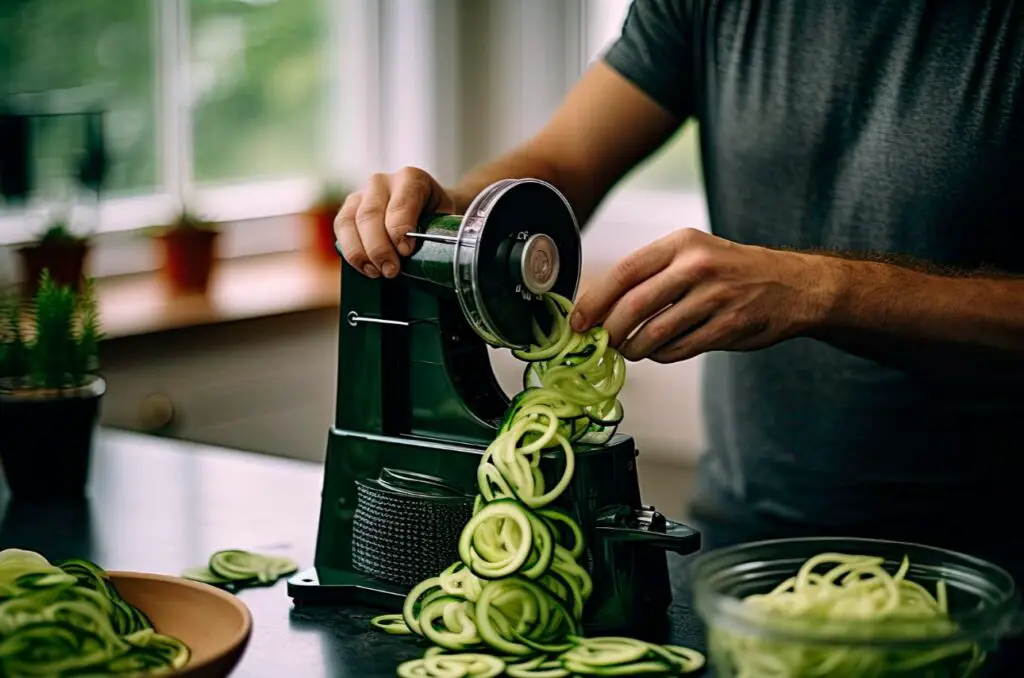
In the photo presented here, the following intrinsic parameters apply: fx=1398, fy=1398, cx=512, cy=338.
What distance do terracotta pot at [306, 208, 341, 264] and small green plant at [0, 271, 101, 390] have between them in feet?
5.22

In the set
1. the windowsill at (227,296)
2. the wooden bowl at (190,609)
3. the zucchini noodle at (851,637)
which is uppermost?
the zucchini noodle at (851,637)

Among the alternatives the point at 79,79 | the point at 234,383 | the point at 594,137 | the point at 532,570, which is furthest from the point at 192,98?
the point at 532,570

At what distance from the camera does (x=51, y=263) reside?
9.36 ft

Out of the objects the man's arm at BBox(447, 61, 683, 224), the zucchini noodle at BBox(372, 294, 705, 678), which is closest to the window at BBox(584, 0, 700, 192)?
the man's arm at BBox(447, 61, 683, 224)

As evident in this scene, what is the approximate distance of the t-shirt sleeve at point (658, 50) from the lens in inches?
85.0

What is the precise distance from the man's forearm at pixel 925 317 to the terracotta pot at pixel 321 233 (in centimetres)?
210

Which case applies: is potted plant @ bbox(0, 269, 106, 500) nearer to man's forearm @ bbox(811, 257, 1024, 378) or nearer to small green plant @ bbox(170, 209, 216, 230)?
man's forearm @ bbox(811, 257, 1024, 378)

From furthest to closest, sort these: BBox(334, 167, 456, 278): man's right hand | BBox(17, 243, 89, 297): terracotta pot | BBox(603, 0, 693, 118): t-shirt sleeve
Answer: BBox(17, 243, 89, 297): terracotta pot < BBox(603, 0, 693, 118): t-shirt sleeve < BBox(334, 167, 456, 278): man's right hand

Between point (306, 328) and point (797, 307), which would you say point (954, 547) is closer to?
point (797, 307)

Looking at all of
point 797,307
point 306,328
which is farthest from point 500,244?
point 306,328

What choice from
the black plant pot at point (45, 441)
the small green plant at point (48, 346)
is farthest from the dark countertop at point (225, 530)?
the small green plant at point (48, 346)

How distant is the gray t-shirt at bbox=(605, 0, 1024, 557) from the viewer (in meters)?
1.89

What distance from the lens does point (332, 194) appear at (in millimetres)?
3578

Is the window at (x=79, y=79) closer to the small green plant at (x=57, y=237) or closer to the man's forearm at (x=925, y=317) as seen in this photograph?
the small green plant at (x=57, y=237)
